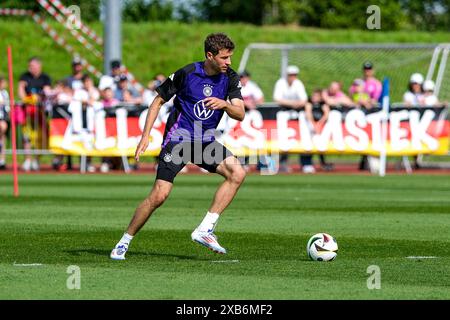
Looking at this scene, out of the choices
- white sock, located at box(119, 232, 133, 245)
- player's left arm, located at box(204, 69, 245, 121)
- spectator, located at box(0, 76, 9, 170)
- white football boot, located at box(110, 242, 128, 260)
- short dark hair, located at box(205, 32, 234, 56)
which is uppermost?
short dark hair, located at box(205, 32, 234, 56)

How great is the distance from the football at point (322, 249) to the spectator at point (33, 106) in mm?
18394

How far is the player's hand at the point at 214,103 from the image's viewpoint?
11180 mm

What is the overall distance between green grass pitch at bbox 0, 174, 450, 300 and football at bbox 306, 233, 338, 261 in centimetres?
12

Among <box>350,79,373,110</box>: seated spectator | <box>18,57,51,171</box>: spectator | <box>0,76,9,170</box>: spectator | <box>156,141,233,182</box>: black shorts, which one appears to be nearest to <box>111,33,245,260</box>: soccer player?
<box>156,141,233,182</box>: black shorts

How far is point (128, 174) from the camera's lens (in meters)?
27.4

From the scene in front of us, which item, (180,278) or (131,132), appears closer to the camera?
(180,278)

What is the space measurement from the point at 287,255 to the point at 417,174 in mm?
16363

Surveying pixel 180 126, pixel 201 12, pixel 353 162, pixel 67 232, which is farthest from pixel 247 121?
pixel 201 12

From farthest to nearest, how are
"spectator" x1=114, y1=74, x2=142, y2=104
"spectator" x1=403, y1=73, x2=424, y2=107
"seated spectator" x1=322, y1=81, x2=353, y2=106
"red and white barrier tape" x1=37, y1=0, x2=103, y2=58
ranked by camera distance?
"red and white barrier tape" x1=37, y1=0, x2=103, y2=58
"spectator" x1=403, y1=73, x2=424, y2=107
"spectator" x1=114, y1=74, x2=142, y2=104
"seated spectator" x1=322, y1=81, x2=353, y2=106

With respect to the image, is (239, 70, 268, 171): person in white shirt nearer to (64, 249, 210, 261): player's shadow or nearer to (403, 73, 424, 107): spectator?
(403, 73, 424, 107): spectator

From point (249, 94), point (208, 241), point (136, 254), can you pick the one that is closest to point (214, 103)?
point (208, 241)

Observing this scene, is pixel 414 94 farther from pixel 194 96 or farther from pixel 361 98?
pixel 194 96

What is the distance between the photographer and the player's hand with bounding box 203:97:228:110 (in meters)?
11.2

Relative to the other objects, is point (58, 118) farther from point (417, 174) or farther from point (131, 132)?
point (417, 174)
